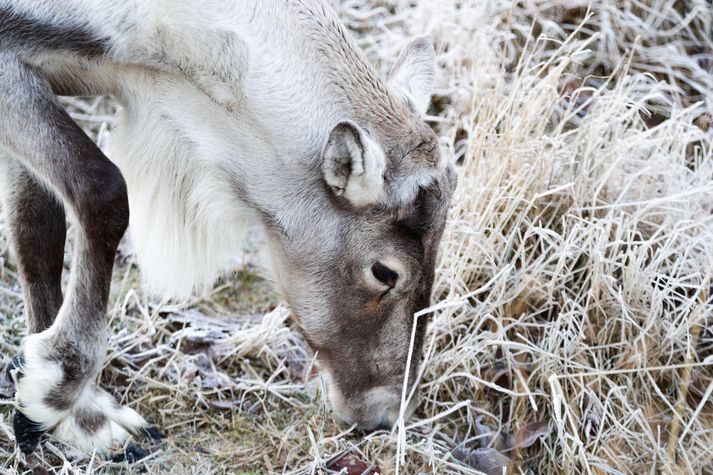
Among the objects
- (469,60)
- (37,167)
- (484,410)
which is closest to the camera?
(37,167)

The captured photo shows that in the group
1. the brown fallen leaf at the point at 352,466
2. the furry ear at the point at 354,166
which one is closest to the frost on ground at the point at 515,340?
the brown fallen leaf at the point at 352,466

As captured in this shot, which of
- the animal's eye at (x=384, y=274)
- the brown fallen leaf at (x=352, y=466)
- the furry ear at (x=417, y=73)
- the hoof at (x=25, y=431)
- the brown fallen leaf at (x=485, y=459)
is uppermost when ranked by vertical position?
the furry ear at (x=417, y=73)

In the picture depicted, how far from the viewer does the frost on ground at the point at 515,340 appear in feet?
11.8

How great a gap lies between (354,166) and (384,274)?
45cm

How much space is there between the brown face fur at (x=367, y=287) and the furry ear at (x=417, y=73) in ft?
1.21

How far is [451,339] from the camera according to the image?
4.07 m

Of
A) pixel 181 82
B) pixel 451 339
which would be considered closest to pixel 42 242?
pixel 181 82

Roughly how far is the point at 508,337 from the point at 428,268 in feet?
3.08

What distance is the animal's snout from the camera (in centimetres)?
347

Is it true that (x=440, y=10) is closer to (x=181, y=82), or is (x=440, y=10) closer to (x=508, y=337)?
(x=508, y=337)

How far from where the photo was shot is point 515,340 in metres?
4.06

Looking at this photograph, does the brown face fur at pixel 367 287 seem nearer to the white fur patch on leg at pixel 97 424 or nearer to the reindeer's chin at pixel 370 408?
the reindeer's chin at pixel 370 408

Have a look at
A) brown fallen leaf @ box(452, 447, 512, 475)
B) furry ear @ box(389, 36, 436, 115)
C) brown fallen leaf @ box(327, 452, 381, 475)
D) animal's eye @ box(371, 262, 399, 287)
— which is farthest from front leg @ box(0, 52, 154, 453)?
brown fallen leaf @ box(452, 447, 512, 475)

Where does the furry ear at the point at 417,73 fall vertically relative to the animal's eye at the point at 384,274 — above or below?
above
